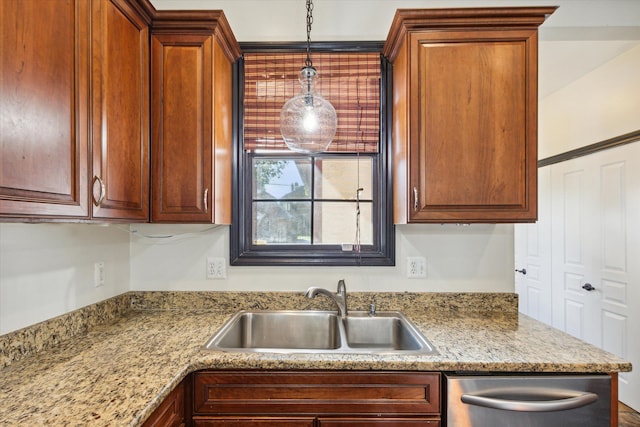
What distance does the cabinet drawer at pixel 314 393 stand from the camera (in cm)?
120

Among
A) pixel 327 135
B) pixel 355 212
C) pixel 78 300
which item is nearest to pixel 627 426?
pixel 355 212

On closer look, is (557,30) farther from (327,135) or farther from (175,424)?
(175,424)

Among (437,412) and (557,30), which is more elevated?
(557,30)

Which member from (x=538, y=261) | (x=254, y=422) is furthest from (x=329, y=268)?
(x=538, y=261)

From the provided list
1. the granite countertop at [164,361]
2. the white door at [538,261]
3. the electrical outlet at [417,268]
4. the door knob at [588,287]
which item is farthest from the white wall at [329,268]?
the white door at [538,261]

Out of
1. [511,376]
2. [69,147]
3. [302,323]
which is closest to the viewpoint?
[69,147]

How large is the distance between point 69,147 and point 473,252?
1.88 metres

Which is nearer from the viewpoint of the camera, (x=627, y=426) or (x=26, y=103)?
(x=26, y=103)

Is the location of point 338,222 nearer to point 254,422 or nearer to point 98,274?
point 254,422

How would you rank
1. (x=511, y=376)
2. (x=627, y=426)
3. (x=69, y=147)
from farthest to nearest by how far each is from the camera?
(x=627, y=426)
(x=511, y=376)
(x=69, y=147)

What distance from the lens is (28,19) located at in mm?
888

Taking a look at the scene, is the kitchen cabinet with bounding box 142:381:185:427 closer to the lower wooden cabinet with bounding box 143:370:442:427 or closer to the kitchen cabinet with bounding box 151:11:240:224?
the lower wooden cabinet with bounding box 143:370:442:427

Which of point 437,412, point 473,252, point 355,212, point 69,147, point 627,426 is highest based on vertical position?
point 69,147

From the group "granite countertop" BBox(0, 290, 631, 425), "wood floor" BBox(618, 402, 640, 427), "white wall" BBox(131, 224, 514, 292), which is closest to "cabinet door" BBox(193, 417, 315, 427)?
"granite countertop" BBox(0, 290, 631, 425)
